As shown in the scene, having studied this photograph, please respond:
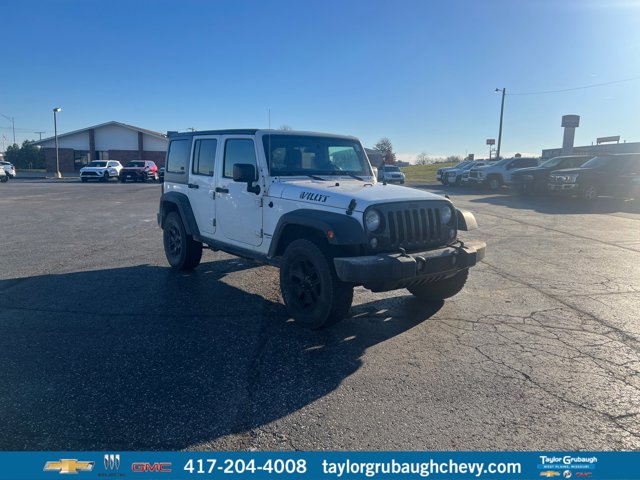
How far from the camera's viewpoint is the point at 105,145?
50688 millimetres

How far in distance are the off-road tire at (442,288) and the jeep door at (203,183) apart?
9.40 ft

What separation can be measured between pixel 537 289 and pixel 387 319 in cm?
256

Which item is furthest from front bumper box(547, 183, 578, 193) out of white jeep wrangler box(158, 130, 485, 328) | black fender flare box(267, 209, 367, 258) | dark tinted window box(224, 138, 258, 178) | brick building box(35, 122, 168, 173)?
brick building box(35, 122, 168, 173)

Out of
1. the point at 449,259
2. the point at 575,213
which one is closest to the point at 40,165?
the point at 575,213

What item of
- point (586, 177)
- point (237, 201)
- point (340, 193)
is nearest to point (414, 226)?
point (340, 193)

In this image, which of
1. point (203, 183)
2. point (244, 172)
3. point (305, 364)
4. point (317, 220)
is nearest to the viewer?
point (305, 364)

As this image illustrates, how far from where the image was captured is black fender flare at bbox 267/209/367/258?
426 centimetres

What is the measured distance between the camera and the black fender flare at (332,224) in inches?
168

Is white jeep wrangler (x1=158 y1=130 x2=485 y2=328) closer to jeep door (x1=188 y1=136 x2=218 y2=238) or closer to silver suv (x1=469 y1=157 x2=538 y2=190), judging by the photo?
jeep door (x1=188 y1=136 x2=218 y2=238)

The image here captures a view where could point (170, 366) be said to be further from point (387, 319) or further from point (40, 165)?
point (40, 165)

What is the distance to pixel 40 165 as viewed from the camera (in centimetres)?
7206

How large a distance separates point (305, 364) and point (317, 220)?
1330mm
